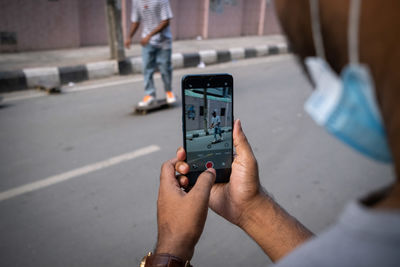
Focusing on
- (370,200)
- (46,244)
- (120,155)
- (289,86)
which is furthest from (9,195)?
(289,86)

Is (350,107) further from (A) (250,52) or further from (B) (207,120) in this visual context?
(A) (250,52)

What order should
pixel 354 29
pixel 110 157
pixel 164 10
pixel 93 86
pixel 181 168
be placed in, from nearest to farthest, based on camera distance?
pixel 354 29
pixel 181 168
pixel 110 157
pixel 164 10
pixel 93 86

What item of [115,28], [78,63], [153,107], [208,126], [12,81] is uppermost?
[115,28]

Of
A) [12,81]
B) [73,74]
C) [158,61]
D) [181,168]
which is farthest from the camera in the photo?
[73,74]

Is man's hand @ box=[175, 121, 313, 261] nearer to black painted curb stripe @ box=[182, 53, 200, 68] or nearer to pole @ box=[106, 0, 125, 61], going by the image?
pole @ box=[106, 0, 125, 61]

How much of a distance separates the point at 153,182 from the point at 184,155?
67.9 inches

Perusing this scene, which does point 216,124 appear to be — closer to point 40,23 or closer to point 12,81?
point 12,81

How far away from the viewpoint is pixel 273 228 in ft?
4.02

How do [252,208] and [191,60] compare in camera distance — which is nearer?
[252,208]

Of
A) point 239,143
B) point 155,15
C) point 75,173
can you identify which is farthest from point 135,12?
point 239,143

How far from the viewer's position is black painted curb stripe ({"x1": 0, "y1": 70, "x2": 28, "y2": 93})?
5.80 meters

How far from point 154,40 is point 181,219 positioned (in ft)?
14.9

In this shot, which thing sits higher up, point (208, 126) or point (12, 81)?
point (208, 126)

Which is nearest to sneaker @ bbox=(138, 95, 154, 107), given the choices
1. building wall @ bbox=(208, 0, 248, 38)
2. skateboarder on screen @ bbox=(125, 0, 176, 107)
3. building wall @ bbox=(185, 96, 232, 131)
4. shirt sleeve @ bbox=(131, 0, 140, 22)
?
skateboarder on screen @ bbox=(125, 0, 176, 107)
